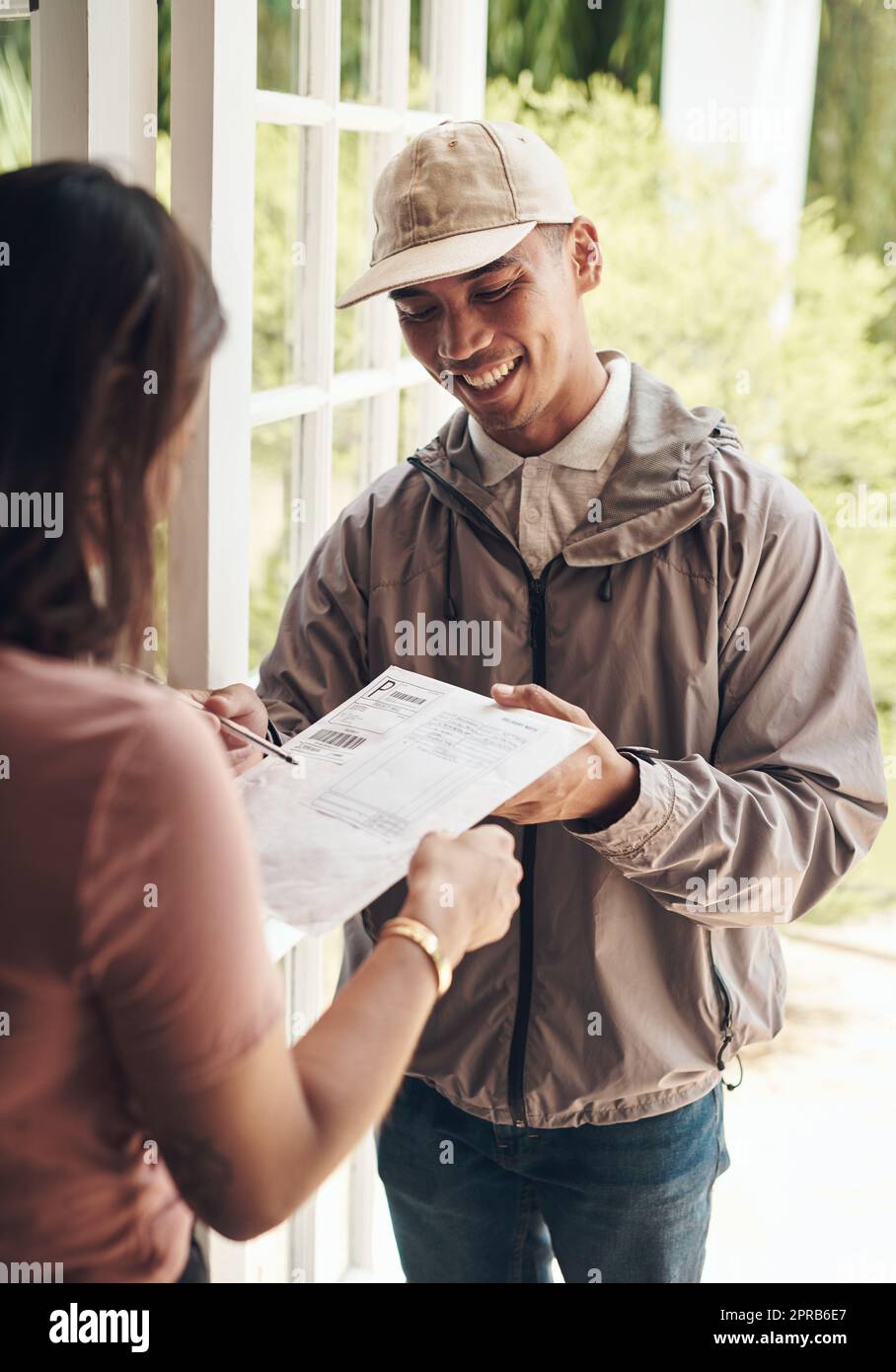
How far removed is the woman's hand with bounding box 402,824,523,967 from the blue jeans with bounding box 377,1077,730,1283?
544mm

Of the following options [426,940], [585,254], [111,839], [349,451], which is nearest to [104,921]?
[111,839]

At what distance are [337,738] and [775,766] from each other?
18.5 inches

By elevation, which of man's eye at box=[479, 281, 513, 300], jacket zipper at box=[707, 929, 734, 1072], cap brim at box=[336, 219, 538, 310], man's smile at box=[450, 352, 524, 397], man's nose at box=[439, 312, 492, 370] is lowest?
jacket zipper at box=[707, 929, 734, 1072]

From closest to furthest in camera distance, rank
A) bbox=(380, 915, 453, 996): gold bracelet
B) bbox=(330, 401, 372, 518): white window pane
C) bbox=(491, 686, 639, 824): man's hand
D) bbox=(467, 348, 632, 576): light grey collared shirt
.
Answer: bbox=(380, 915, 453, 996): gold bracelet < bbox=(491, 686, 639, 824): man's hand < bbox=(467, 348, 632, 576): light grey collared shirt < bbox=(330, 401, 372, 518): white window pane

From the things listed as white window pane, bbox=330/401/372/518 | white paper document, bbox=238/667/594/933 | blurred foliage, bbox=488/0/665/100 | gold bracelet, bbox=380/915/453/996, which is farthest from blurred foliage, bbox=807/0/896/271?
gold bracelet, bbox=380/915/453/996

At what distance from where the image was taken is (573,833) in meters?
1.31

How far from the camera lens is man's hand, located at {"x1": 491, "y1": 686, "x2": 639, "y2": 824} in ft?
4.01

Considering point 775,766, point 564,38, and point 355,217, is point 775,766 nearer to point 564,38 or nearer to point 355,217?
point 355,217

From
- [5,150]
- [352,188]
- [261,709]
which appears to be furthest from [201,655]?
[352,188]

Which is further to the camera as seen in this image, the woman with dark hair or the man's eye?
the man's eye

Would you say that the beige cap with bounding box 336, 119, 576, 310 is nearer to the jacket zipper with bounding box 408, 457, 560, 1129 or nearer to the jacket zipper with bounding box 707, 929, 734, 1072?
the jacket zipper with bounding box 408, 457, 560, 1129

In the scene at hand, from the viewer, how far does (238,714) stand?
1.39 metres
